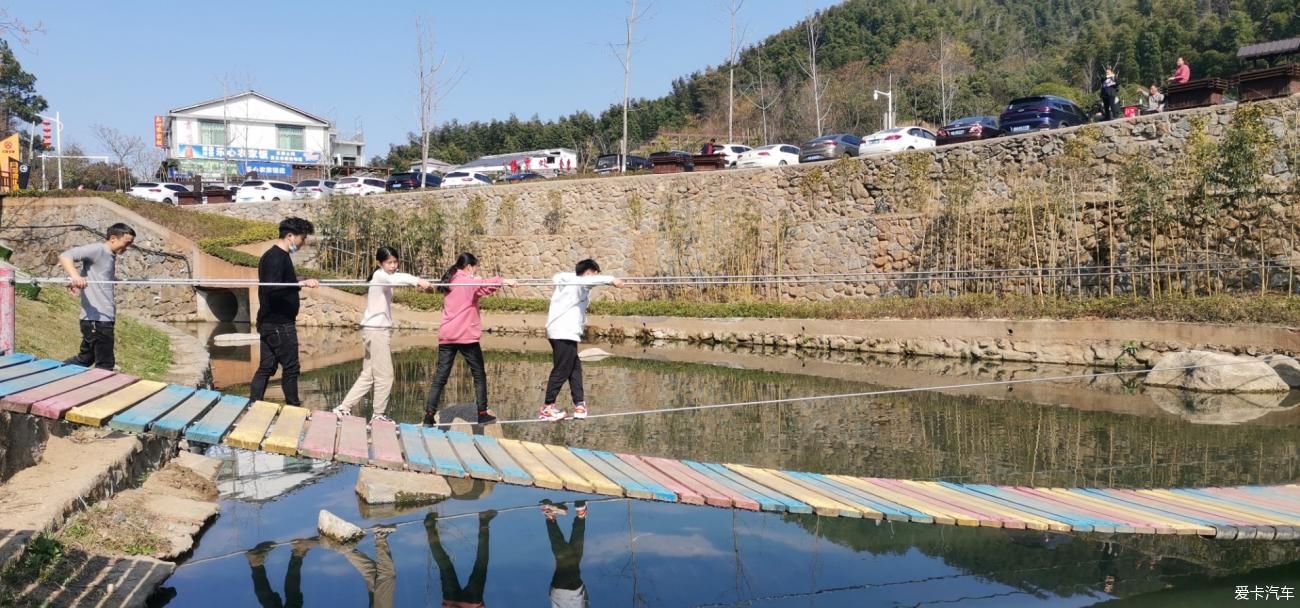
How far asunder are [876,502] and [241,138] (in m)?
46.3

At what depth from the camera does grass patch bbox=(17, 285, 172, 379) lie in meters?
8.70

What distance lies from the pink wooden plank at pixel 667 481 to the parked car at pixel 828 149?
18938mm

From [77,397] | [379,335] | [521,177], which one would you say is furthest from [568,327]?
[521,177]

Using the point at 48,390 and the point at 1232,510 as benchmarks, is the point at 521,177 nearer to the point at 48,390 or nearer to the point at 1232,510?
the point at 48,390

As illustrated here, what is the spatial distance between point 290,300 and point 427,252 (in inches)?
726

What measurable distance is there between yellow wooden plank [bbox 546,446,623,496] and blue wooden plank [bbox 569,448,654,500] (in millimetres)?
34

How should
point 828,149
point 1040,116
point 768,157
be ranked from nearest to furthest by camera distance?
point 1040,116 < point 828,149 < point 768,157

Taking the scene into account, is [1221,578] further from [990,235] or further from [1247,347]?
[990,235]

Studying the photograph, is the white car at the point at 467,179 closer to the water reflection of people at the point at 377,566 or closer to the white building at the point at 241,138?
the white building at the point at 241,138

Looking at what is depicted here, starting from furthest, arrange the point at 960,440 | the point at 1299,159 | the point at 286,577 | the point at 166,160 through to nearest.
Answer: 1. the point at 166,160
2. the point at 1299,159
3. the point at 960,440
4. the point at 286,577

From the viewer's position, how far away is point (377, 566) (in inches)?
205

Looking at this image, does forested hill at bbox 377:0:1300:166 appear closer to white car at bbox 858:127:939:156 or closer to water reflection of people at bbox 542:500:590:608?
white car at bbox 858:127:939:156

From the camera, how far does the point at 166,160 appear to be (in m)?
43.9

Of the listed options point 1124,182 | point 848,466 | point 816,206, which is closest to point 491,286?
point 848,466
